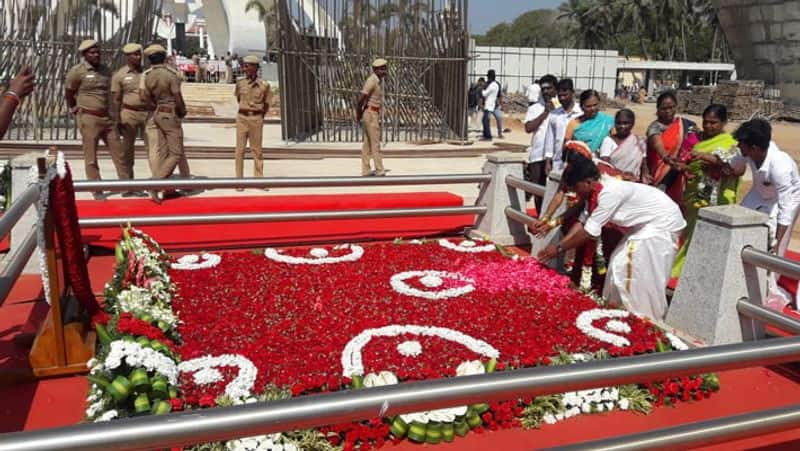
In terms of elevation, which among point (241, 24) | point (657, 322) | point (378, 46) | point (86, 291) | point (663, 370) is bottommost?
point (657, 322)

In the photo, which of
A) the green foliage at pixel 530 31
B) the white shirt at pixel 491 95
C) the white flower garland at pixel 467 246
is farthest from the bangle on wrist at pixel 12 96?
the green foliage at pixel 530 31

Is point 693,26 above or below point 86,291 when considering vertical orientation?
above

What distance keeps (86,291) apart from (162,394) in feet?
3.92

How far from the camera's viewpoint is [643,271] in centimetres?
478

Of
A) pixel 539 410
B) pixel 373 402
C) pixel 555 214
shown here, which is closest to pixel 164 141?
pixel 555 214

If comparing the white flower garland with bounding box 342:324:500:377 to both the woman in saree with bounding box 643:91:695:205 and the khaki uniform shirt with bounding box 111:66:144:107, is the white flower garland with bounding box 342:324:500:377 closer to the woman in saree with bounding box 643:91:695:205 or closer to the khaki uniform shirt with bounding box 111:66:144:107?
the woman in saree with bounding box 643:91:695:205

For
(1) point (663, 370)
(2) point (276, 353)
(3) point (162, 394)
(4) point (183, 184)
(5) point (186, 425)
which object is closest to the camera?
(5) point (186, 425)

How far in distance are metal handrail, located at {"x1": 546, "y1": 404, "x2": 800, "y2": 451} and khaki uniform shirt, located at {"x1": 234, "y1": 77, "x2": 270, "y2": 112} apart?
8319mm

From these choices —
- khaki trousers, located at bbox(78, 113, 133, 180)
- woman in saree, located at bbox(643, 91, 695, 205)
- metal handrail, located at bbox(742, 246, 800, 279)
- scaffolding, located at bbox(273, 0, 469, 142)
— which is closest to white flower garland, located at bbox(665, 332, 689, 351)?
metal handrail, located at bbox(742, 246, 800, 279)

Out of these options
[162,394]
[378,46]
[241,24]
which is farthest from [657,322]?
[241,24]

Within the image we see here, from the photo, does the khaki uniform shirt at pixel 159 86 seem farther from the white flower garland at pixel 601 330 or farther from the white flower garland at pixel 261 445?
the white flower garland at pixel 261 445

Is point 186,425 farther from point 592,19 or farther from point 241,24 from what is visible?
point 592,19

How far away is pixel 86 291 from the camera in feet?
13.5

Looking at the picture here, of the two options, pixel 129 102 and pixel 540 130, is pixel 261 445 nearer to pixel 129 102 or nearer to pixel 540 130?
pixel 540 130
